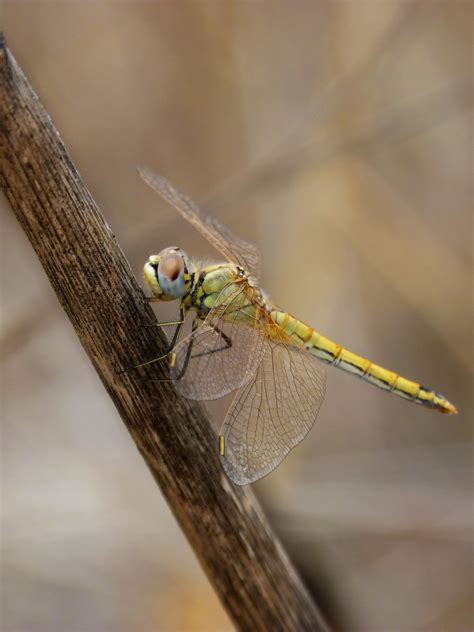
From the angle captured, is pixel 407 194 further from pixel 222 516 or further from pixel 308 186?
pixel 222 516

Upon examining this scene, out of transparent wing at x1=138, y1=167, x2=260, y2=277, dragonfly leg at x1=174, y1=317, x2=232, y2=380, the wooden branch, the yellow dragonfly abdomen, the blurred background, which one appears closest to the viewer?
the wooden branch

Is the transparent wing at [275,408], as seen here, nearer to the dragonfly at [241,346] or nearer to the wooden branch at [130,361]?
the dragonfly at [241,346]

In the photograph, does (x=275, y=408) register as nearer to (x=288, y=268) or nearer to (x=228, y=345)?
(x=228, y=345)

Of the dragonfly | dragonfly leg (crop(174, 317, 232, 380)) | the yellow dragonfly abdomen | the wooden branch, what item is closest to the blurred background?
the yellow dragonfly abdomen

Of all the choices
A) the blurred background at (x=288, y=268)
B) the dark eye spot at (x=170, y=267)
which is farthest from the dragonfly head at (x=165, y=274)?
the blurred background at (x=288, y=268)

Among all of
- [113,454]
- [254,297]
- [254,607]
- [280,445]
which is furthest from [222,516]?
[113,454]

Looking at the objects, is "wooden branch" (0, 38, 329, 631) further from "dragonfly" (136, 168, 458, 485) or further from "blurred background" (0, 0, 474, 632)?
"blurred background" (0, 0, 474, 632)
